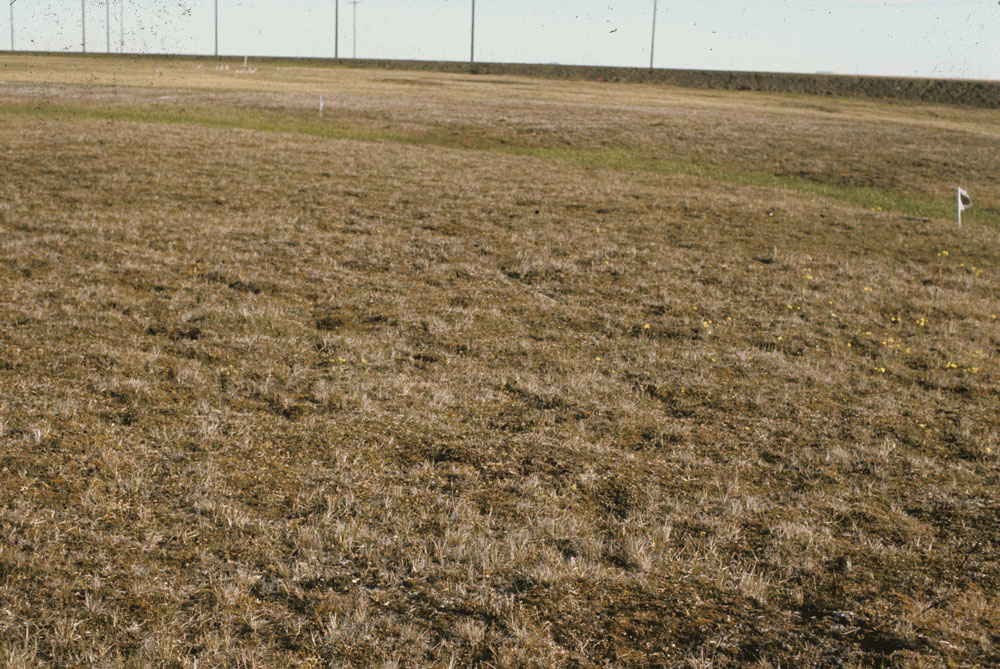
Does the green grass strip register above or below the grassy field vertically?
above

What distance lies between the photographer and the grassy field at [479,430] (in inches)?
212

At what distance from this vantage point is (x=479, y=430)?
28.6ft

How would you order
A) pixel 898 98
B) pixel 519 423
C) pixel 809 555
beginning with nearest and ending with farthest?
pixel 809 555 < pixel 519 423 < pixel 898 98

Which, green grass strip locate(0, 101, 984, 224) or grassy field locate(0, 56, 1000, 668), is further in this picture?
green grass strip locate(0, 101, 984, 224)

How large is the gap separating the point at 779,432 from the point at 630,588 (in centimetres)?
413

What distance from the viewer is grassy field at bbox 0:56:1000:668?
17.7 feet

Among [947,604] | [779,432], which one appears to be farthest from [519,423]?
[947,604]

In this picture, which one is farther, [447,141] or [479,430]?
[447,141]

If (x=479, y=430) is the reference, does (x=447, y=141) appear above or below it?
above

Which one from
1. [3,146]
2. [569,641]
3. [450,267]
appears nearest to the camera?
[569,641]

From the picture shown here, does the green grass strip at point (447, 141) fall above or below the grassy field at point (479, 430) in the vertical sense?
above

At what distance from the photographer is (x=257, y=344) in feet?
35.7

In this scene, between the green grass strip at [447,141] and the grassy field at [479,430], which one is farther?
the green grass strip at [447,141]

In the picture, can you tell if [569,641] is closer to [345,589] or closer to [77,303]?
[345,589]
